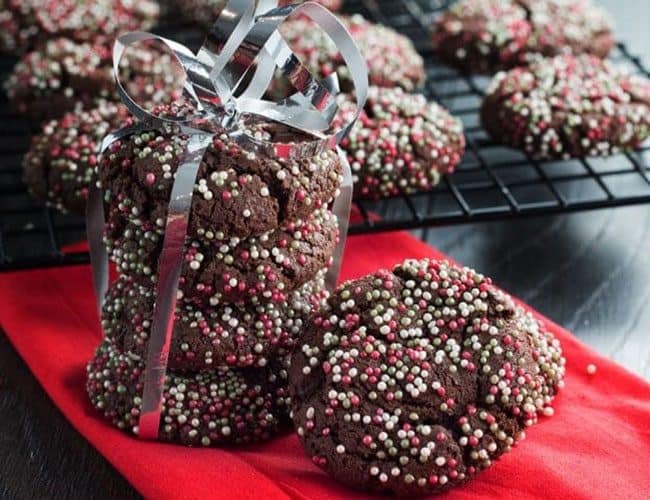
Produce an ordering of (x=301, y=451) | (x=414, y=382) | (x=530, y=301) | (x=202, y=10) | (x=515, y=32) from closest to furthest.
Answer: (x=414, y=382) → (x=301, y=451) → (x=530, y=301) → (x=515, y=32) → (x=202, y=10)

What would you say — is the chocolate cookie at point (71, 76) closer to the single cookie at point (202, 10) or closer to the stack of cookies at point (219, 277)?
the single cookie at point (202, 10)

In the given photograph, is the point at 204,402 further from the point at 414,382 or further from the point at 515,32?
the point at 515,32

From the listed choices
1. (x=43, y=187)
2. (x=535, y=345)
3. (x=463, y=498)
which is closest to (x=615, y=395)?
(x=535, y=345)

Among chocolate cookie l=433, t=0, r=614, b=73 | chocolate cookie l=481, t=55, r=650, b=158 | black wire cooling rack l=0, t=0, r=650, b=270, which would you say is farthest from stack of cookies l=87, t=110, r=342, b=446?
chocolate cookie l=433, t=0, r=614, b=73

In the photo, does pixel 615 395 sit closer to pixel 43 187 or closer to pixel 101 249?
pixel 101 249

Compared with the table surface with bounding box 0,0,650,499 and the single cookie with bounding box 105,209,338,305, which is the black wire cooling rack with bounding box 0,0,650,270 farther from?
the single cookie with bounding box 105,209,338,305

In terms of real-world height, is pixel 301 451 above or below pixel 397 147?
below

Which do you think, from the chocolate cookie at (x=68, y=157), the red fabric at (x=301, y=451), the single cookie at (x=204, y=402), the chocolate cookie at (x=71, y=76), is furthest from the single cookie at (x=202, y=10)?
the single cookie at (x=204, y=402)

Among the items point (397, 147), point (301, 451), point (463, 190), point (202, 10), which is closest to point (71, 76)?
point (202, 10)
